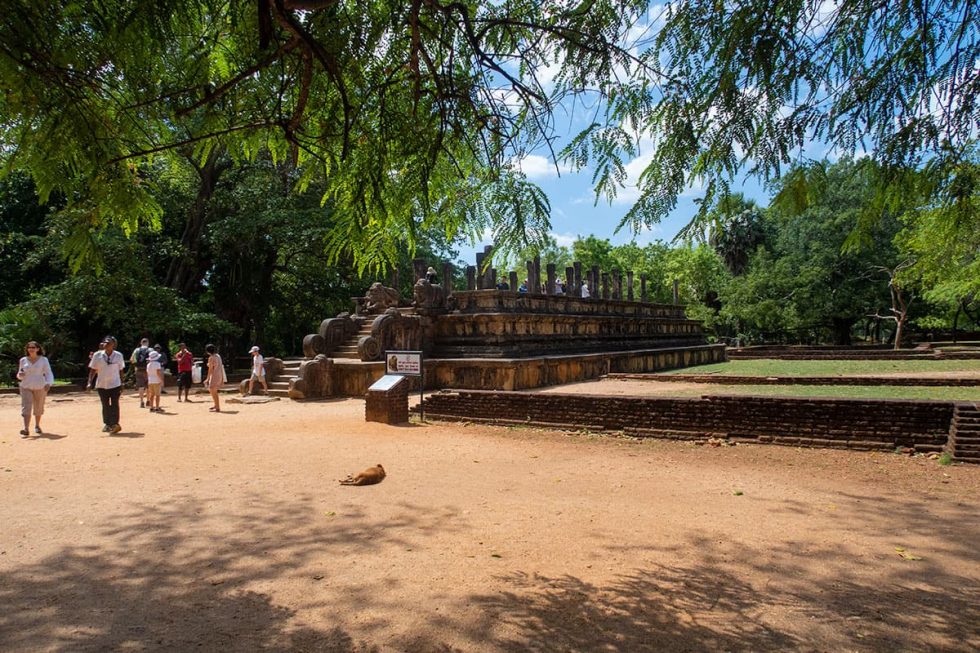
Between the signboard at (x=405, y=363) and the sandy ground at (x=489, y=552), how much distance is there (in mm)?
3243

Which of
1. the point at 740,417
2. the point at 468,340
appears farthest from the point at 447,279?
the point at 740,417

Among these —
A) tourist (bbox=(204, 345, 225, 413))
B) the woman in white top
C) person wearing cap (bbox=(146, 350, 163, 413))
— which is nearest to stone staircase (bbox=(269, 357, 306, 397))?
tourist (bbox=(204, 345, 225, 413))

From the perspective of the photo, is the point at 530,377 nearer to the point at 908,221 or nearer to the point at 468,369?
the point at 468,369

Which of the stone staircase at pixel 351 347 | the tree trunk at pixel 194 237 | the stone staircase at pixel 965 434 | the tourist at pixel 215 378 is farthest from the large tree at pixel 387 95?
the tree trunk at pixel 194 237

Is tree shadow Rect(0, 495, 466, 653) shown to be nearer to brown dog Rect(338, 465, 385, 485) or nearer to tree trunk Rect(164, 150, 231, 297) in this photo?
brown dog Rect(338, 465, 385, 485)

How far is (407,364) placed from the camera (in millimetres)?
10984

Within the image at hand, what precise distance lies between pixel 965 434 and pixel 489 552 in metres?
5.88

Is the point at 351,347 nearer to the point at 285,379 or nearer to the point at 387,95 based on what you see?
the point at 285,379

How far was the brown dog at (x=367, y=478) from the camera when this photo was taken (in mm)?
6141

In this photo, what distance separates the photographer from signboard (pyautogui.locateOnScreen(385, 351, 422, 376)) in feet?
35.8

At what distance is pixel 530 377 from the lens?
14109 mm

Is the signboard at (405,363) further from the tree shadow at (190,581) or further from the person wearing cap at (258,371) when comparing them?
the tree shadow at (190,581)

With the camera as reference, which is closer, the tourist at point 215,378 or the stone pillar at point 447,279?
the tourist at point 215,378

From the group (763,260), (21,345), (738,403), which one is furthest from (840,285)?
(21,345)
